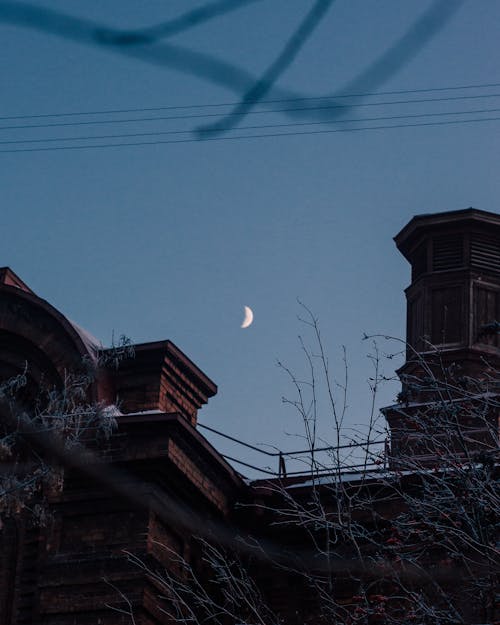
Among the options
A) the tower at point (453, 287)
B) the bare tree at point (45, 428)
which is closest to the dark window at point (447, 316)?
the tower at point (453, 287)

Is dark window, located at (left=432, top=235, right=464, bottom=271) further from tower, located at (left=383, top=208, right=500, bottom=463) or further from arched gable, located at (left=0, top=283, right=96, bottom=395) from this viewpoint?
arched gable, located at (left=0, top=283, right=96, bottom=395)

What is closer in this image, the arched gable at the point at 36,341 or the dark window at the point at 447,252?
the arched gable at the point at 36,341

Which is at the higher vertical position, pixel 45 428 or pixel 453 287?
pixel 453 287

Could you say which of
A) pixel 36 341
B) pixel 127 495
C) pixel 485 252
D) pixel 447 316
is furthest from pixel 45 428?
pixel 485 252

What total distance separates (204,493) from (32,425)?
2.51 m

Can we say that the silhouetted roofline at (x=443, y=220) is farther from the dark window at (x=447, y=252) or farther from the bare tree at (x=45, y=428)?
the bare tree at (x=45, y=428)

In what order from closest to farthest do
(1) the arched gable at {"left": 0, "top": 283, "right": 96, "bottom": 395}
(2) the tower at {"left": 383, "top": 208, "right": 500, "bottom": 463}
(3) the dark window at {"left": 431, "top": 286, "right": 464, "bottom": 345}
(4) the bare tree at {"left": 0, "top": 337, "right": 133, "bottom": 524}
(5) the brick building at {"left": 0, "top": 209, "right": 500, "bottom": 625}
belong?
(5) the brick building at {"left": 0, "top": 209, "right": 500, "bottom": 625} → (4) the bare tree at {"left": 0, "top": 337, "right": 133, "bottom": 524} → (1) the arched gable at {"left": 0, "top": 283, "right": 96, "bottom": 395} → (2) the tower at {"left": 383, "top": 208, "right": 500, "bottom": 463} → (3) the dark window at {"left": 431, "top": 286, "right": 464, "bottom": 345}

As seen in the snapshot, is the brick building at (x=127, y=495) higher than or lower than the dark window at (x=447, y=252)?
lower

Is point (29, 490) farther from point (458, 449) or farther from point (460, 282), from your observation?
point (460, 282)

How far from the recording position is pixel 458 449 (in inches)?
798

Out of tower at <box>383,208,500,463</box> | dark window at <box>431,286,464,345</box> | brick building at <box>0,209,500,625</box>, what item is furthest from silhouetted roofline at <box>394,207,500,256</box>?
brick building at <box>0,209,500,625</box>

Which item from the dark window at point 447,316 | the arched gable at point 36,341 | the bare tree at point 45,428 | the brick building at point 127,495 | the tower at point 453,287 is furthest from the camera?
the dark window at point 447,316

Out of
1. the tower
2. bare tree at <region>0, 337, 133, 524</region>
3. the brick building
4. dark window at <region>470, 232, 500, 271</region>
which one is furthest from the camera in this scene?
dark window at <region>470, 232, 500, 271</region>

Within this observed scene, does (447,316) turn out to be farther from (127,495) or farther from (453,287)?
(127,495)
